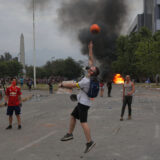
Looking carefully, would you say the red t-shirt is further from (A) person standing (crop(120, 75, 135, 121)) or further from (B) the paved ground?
(A) person standing (crop(120, 75, 135, 121))

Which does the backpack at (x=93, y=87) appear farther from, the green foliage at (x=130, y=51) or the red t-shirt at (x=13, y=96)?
the green foliage at (x=130, y=51)

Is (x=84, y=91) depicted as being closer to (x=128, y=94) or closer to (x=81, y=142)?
(x=81, y=142)

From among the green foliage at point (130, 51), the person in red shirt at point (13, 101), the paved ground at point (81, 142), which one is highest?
the green foliage at point (130, 51)

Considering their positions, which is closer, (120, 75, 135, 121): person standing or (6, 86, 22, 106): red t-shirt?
(6, 86, 22, 106): red t-shirt

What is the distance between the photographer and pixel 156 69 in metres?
41.4

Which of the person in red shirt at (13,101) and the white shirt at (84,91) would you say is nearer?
the white shirt at (84,91)

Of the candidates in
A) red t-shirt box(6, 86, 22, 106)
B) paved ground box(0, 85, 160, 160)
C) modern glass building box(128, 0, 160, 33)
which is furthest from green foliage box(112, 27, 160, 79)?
red t-shirt box(6, 86, 22, 106)

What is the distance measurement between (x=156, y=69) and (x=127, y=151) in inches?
1504

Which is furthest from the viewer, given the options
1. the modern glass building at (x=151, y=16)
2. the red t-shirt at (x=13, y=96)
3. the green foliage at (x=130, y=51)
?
the modern glass building at (x=151, y=16)

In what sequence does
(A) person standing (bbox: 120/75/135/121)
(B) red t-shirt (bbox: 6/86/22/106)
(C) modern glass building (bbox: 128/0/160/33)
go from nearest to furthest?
(B) red t-shirt (bbox: 6/86/22/106) < (A) person standing (bbox: 120/75/135/121) < (C) modern glass building (bbox: 128/0/160/33)

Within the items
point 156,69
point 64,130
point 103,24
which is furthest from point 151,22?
point 64,130

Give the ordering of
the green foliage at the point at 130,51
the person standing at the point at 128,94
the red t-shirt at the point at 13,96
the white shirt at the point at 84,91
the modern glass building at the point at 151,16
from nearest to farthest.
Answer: the white shirt at the point at 84,91 < the red t-shirt at the point at 13,96 < the person standing at the point at 128,94 < the green foliage at the point at 130,51 < the modern glass building at the point at 151,16

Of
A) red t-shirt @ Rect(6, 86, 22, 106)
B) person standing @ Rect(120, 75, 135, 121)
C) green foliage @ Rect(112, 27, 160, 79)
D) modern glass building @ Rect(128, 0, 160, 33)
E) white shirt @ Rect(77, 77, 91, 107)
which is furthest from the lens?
modern glass building @ Rect(128, 0, 160, 33)

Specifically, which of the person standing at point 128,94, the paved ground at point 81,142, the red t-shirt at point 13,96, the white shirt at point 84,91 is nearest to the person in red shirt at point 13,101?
the red t-shirt at point 13,96
